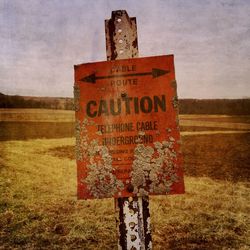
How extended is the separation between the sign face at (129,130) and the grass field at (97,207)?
288cm

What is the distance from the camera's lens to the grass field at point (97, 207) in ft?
14.5

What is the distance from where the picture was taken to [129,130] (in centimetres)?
156

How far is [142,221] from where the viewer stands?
1.55 meters

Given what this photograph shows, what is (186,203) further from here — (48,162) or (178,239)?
(48,162)

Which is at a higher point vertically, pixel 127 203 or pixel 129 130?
pixel 129 130

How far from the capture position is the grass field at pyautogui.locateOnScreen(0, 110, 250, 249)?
4414 mm

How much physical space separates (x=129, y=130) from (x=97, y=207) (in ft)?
14.6

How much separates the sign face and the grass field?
9.44 feet

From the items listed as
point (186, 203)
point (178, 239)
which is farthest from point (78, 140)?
point (186, 203)

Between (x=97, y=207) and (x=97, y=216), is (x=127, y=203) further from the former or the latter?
(x=97, y=207)

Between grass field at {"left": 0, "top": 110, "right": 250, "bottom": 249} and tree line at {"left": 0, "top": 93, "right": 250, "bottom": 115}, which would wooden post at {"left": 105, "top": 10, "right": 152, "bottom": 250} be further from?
tree line at {"left": 0, "top": 93, "right": 250, "bottom": 115}

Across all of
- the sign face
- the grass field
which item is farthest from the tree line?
the sign face

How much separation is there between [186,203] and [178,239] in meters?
1.65

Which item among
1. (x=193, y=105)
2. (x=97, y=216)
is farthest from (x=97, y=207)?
(x=193, y=105)
